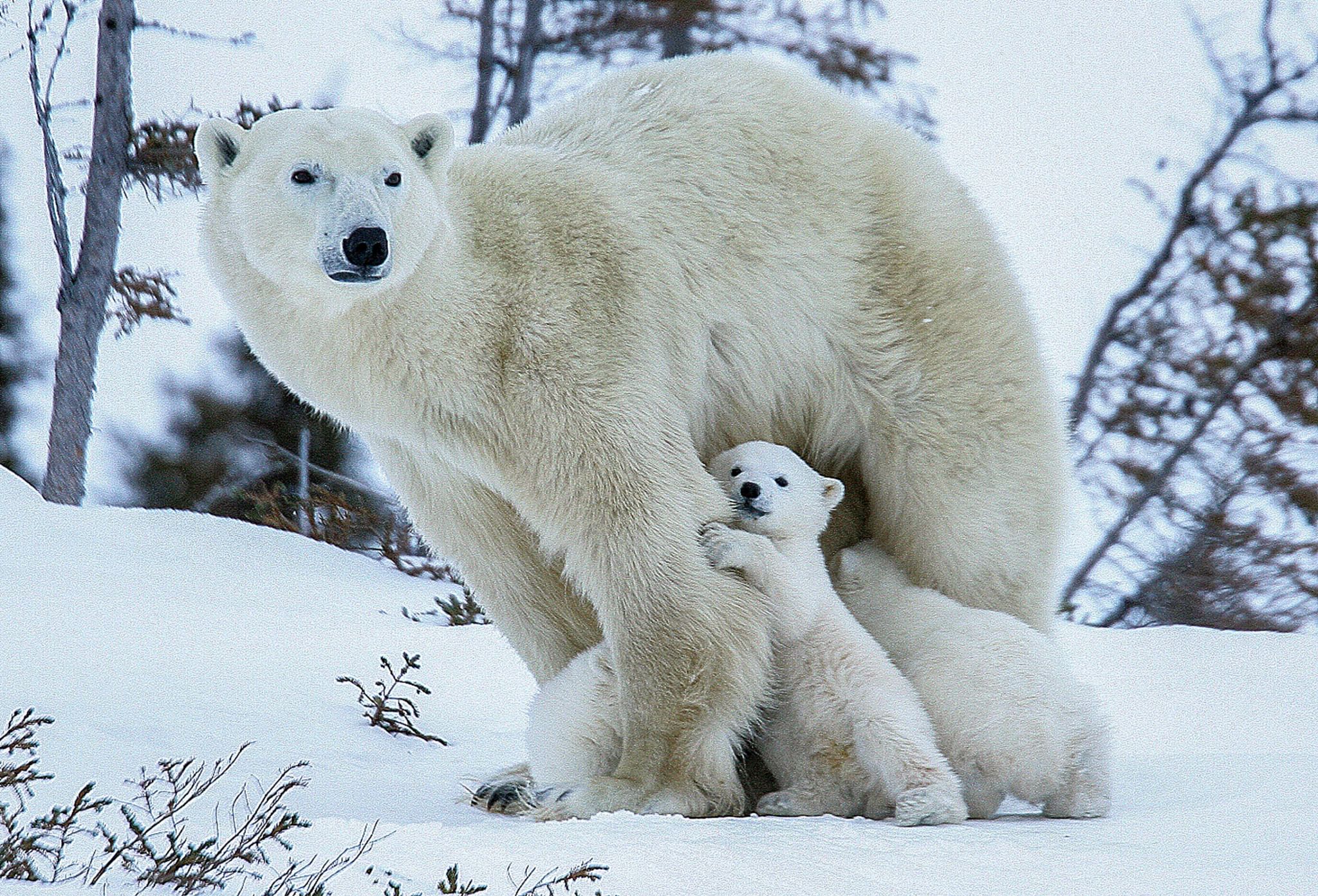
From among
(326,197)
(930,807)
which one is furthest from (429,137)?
(930,807)

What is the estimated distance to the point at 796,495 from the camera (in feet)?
12.8

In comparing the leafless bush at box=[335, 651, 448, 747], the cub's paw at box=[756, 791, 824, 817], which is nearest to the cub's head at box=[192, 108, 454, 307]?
the leafless bush at box=[335, 651, 448, 747]

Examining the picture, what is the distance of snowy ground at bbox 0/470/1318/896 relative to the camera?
8.84 feet

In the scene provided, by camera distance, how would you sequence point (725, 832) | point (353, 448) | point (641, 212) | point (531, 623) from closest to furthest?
1. point (725, 832)
2. point (641, 212)
3. point (531, 623)
4. point (353, 448)

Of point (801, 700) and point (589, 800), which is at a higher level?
point (801, 700)

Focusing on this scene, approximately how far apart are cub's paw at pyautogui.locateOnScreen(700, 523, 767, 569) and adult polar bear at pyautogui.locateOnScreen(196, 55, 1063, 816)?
0.04 metres

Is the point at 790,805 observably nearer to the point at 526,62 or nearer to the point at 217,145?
the point at 217,145

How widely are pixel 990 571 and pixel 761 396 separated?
3.26 feet

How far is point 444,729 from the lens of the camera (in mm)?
5094

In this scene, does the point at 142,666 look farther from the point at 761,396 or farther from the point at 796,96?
the point at 796,96

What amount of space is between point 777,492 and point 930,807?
99cm

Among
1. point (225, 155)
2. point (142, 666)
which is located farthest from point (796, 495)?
point (142, 666)

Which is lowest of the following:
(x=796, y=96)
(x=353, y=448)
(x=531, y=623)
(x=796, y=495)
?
(x=353, y=448)

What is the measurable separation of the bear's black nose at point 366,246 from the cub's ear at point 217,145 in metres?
0.58
